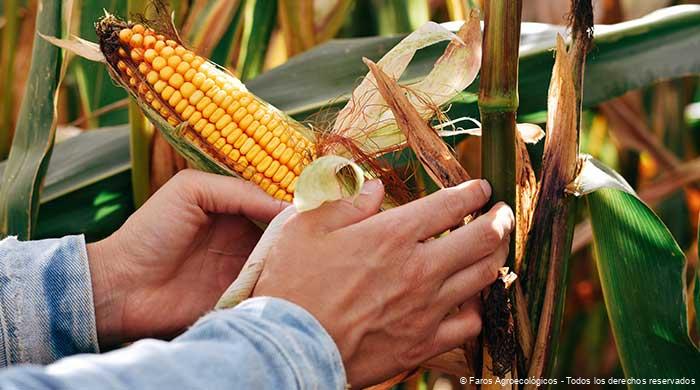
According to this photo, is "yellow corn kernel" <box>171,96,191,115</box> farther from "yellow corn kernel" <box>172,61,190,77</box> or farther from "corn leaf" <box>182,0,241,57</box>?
"corn leaf" <box>182,0,241,57</box>

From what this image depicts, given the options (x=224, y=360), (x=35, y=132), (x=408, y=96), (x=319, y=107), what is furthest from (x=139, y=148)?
(x=224, y=360)

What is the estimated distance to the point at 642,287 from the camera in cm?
81

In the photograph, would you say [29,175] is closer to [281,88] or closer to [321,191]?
[281,88]

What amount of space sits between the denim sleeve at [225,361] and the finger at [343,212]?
9 cm

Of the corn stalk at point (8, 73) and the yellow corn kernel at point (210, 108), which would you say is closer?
the yellow corn kernel at point (210, 108)

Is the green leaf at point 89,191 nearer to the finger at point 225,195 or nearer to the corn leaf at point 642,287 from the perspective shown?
the finger at point 225,195

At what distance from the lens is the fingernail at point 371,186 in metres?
0.72

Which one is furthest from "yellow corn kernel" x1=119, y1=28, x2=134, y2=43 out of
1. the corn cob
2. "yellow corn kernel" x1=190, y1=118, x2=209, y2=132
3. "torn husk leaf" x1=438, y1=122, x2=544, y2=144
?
"torn husk leaf" x1=438, y1=122, x2=544, y2=144

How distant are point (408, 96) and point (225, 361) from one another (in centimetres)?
42

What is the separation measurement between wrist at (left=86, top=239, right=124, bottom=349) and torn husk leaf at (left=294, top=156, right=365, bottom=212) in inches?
11.5

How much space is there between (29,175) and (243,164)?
320mm

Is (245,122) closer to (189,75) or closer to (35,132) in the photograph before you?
(189,75)

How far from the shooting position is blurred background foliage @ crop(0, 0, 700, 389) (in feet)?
3.42

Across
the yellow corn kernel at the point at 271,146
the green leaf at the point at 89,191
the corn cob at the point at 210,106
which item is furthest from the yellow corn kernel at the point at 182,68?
the green leaf at the point at 89,191
